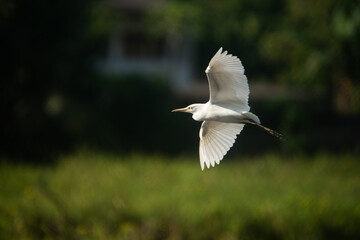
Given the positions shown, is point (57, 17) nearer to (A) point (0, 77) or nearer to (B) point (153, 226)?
(A) point (0, 77)

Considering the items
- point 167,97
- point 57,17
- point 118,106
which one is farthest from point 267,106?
point 57,17

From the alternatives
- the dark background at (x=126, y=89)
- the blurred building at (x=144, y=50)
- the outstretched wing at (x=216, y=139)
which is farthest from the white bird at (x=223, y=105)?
the blurred building at (x=144, y=50)

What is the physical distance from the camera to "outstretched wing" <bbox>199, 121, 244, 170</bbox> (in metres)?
3.37

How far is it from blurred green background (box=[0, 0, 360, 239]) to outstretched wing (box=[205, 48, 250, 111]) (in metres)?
3.41

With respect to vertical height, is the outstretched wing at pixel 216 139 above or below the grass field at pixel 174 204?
above

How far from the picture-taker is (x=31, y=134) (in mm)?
11328

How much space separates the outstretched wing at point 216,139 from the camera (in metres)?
3.37

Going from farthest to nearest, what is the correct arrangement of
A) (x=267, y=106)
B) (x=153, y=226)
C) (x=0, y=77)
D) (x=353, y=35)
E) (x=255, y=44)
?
(x=255, y=44) → (x=267, y=106) → (x=0, y=77) → (x=353, y=35) → (x=153, y=226)

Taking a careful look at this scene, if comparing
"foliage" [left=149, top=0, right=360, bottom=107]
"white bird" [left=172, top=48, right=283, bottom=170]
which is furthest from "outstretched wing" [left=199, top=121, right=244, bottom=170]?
"foliage" [left=149, top=0, right=360, bottom=107]

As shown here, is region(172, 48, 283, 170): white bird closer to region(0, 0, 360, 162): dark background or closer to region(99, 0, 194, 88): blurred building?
region(0, 0, 360, 162): dark background

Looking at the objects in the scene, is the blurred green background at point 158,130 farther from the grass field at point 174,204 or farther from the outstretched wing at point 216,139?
the outstretched wing at point 216,139

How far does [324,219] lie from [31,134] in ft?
21.1

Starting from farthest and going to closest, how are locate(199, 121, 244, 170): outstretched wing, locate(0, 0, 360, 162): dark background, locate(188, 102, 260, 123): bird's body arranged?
locate(0, 0, 360, 162): dark background, locate(199, 121, 244, 170): outstretched wing, locate(188, 102, 260, 123): bird's body

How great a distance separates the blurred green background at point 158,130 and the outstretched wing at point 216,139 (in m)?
3.21
